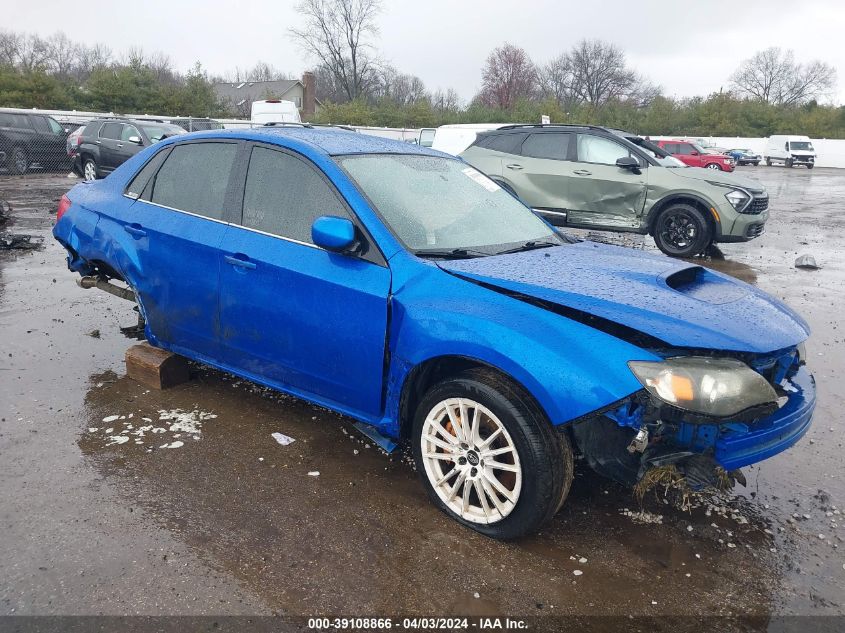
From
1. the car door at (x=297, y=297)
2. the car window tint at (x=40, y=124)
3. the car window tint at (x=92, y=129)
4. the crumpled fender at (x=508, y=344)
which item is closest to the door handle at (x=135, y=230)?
the car door at (x=297, y=297)

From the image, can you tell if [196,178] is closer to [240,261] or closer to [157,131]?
[240,261]

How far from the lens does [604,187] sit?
9617 millimetres

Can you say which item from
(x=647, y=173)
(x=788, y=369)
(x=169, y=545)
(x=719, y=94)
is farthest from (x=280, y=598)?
(x=719, y=94)

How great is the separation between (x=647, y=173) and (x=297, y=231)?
729cm

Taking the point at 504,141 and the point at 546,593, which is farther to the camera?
the point at 504,141

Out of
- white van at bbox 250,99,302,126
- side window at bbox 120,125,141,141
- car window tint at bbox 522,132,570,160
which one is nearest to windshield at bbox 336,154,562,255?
car window tint at bbox 522,132,570,160

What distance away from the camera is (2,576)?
2.54 metres

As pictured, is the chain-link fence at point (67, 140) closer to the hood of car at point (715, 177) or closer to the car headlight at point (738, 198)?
the hood of car at point (715, 177)

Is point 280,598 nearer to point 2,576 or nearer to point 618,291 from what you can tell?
point 2,576

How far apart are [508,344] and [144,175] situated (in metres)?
3.01

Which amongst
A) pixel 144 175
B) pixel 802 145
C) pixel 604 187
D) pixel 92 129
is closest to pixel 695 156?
pixel 802 145

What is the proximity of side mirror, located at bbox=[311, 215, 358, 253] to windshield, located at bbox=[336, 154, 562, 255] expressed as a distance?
0.24m

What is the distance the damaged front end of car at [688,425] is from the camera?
8.18 feet

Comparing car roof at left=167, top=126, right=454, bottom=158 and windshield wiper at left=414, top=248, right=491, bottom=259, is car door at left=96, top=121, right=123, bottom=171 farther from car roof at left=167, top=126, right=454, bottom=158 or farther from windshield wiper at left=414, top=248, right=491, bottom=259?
windshield wiper at left=414, top=248, right=491, bottom=259
